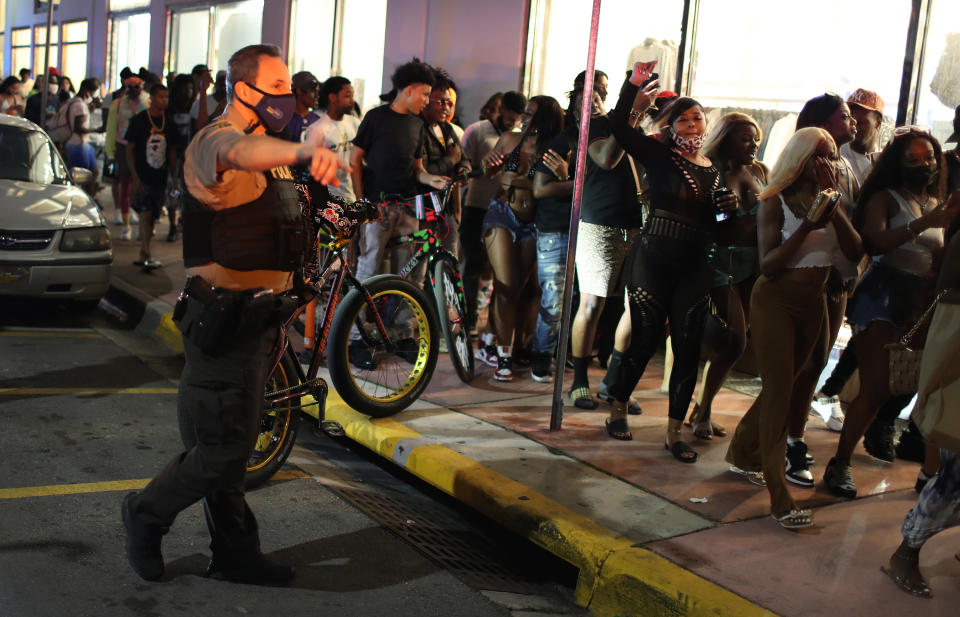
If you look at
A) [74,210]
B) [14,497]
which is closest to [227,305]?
[14,497]

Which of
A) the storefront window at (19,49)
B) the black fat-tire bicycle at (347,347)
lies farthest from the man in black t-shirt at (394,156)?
the storefront window at (19,49)

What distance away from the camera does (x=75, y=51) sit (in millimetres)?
24234

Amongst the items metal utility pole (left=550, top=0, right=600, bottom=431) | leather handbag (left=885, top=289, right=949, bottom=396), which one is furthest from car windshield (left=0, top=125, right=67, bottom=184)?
leather handbag (left=885, top=289, right=949, bottom=396)

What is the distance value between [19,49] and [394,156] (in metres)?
25.6

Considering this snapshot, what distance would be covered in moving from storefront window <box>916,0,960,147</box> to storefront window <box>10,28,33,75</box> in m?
25.9

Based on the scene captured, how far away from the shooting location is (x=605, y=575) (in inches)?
162

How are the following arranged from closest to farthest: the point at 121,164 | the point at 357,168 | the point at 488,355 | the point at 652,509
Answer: the point at 652,509
the point at 357,168
the point at 488,355
the point at 121,164

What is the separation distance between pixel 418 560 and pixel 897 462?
312 centimetres

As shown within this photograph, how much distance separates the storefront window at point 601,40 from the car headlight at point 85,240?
4.58m

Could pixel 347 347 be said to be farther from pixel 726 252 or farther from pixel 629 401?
pixel 726 252

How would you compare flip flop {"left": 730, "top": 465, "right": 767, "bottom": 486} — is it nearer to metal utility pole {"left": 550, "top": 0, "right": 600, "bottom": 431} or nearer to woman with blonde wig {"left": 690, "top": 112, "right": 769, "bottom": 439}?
woman with blonde wig {"left": 690, "top": 112, "right": 769, "bottom": 439}

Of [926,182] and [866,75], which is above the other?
[866,75]

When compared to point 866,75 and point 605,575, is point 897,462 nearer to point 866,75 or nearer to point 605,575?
point 605,575

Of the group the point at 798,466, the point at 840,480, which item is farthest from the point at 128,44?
the point at 840,480
